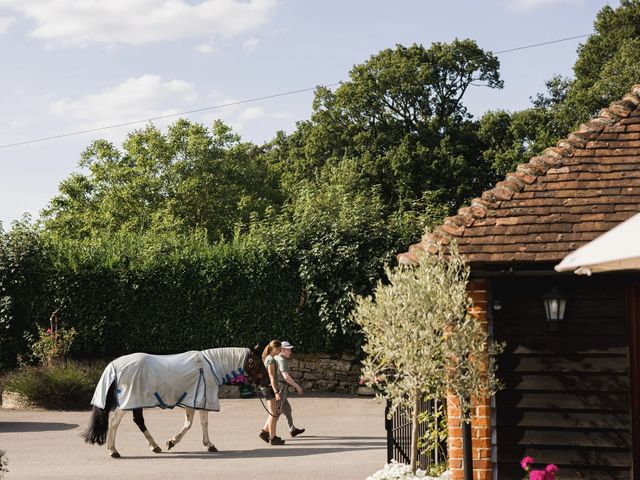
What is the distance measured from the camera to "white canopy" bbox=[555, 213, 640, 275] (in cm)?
603

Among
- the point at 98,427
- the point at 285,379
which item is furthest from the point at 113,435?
the point at 285,379

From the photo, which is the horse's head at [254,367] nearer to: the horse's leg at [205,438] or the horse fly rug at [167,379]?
the horse fly rug at [167,379]

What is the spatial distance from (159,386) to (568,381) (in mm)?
6766

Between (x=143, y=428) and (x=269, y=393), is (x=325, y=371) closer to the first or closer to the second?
(x=269, y=393)

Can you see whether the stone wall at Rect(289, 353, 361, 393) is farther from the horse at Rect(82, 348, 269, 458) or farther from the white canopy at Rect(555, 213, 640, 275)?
the white canopy at Rect(555, 213, 640, 275)

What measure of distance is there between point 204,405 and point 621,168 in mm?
7415

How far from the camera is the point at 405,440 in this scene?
42.9 feet

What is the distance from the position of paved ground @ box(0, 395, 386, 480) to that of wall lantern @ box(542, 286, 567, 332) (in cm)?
230

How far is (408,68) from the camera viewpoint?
41.1 metres

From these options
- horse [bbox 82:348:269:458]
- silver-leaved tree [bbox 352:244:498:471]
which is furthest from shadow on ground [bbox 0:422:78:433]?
silver-leaved tree [bbox 352:244:498:471]

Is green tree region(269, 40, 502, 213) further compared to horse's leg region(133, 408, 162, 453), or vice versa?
green tree region(269, 40, 502, 213)

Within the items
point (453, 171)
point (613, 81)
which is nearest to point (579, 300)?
point (613, 81)

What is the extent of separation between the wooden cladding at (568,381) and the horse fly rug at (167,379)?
551 cm

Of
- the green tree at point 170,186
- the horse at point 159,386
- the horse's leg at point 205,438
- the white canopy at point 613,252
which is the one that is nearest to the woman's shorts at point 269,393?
the horse at point 159,386
